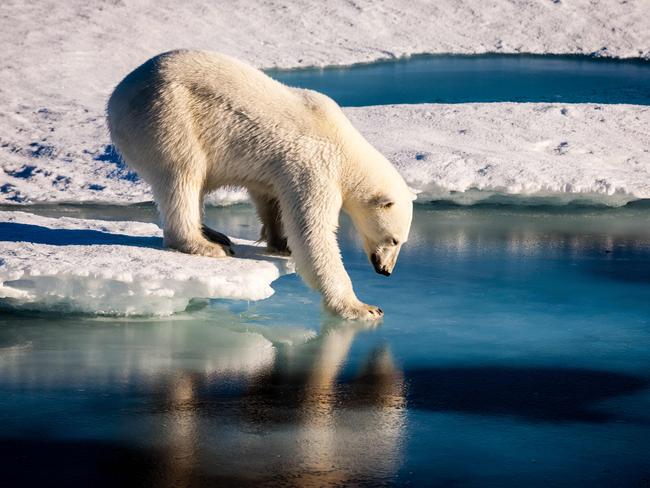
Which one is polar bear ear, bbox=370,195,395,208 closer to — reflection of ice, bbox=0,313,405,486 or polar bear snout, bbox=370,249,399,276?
polar bear snout, bbox=370,249,399,276

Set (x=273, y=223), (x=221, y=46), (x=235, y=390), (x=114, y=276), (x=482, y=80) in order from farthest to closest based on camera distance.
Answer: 1. (x=221, y=46)
2. (x=482, y=80)
3. (x=273, y=223)
4. (x=114, y=276)
5. (x=235, y=390)

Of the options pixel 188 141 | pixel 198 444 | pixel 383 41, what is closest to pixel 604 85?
pixel 383 41

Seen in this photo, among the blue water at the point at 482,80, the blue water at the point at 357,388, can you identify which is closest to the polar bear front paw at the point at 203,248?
the blue water at the point at 357,388

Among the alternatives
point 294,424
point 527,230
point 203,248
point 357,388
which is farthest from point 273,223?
point 527,230

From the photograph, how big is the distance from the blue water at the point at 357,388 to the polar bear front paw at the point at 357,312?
0.18 ft

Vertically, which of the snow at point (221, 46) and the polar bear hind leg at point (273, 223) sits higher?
the snow at point (221, 46)

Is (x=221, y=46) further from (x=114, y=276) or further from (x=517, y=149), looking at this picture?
(x=114, y=276)

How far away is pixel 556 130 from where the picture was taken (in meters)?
9.95

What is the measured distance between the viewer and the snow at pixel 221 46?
8812 mm

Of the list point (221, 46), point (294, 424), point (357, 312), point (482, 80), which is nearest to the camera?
point (294, 424)

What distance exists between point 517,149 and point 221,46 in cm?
657

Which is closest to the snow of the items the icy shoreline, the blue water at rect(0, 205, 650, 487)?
the icy shoreline

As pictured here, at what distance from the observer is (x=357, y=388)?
4578 millimetres

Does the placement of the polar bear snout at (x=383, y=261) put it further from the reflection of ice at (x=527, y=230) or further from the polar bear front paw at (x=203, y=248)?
the reflection of ice at (x=527, y=230)
